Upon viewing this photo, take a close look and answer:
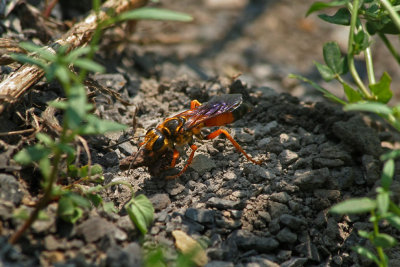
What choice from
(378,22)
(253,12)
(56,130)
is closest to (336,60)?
(378,22)

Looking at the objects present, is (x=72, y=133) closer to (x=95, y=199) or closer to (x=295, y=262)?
(x=95, y=199)

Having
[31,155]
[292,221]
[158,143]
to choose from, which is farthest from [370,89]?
[31,155]

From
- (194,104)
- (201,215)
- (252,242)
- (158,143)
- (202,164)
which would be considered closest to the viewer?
(252,242)

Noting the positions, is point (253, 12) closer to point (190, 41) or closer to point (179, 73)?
point (190, 41)

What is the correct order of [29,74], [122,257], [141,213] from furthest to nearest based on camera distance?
[29,74] < [141,213] < [122,257]

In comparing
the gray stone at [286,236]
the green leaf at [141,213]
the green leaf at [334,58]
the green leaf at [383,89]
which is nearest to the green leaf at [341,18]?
the green leaf at [334,58]
